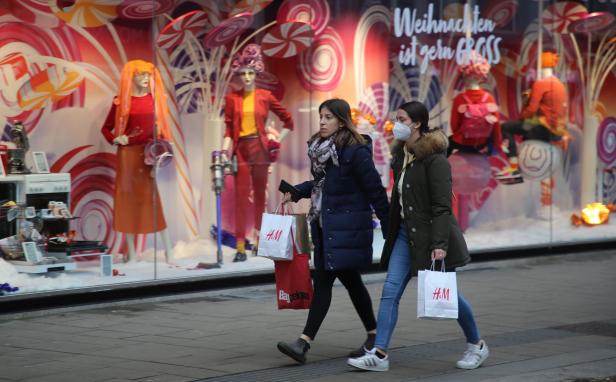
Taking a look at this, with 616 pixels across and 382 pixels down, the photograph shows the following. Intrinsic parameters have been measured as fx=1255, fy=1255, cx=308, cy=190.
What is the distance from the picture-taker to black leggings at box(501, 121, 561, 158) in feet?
50.2

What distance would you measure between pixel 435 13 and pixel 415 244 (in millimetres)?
6857

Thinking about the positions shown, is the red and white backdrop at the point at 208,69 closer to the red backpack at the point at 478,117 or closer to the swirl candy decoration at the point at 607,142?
the red backpack at the point at 478,117

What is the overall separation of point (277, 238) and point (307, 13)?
17.4 feet

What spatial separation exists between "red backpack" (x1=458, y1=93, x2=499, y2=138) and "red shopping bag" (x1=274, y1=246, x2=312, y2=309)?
6.62 m

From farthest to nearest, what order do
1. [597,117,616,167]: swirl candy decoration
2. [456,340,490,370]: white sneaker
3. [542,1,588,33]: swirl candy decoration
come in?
[597,117,616,167]: swirl candy decoration → [542,1,588,33]: swirl candy decoration → [456,340,490,370]: white sneaker

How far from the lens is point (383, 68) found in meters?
14.1

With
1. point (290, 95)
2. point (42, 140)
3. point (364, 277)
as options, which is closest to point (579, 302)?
point (364, 277)

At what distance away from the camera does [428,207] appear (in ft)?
26.3

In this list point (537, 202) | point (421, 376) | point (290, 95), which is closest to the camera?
point (421, 376)

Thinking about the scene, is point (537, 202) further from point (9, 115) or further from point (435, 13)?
point (9, 115)

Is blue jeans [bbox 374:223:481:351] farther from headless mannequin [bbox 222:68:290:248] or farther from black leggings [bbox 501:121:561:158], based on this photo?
black leggings [bbox 501:121:561:158]

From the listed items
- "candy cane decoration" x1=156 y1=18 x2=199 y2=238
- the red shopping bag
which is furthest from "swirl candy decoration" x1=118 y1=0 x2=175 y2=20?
the red shopping bag

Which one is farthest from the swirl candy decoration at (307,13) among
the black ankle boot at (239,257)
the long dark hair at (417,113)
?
the long dark hair at (417,113)

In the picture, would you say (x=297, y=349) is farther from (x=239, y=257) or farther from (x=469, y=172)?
(x=469, y=172)
